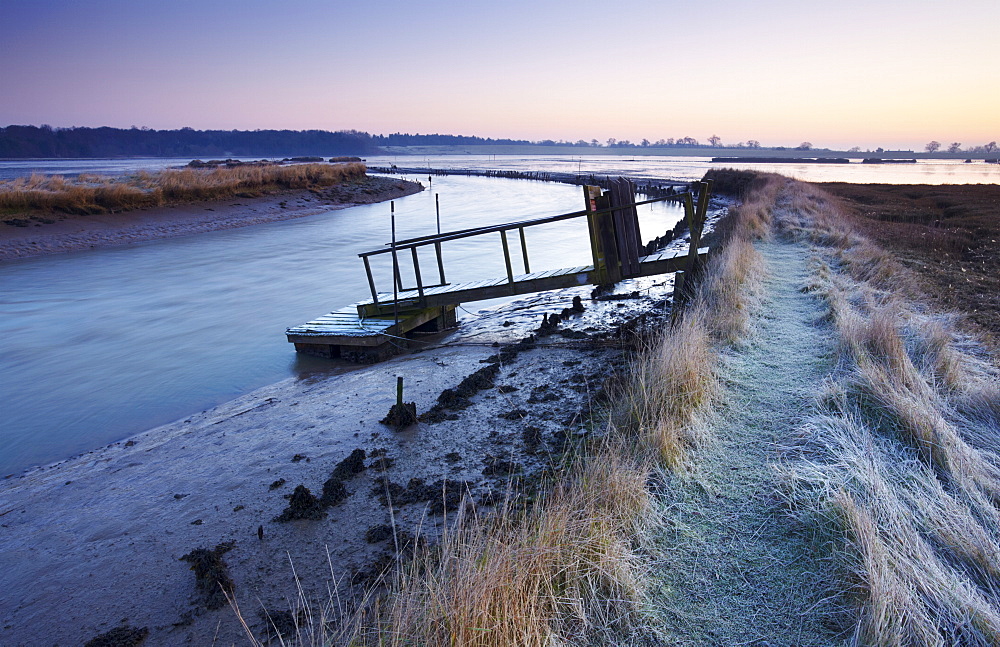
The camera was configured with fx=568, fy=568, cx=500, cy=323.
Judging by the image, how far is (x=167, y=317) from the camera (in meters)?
12.6

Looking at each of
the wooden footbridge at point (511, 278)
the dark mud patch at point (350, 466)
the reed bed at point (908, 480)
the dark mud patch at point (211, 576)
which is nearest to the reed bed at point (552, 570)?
the dark mud patch at point (211, 576)

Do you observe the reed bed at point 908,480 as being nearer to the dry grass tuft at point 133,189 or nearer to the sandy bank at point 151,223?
the sandy bank at point 151,223

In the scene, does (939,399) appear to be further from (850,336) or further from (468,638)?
(468,638)

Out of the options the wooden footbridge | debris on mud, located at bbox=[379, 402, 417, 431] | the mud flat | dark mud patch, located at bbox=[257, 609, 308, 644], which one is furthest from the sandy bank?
dark mud patch, located at bbox=[257, 609, 308, 644]

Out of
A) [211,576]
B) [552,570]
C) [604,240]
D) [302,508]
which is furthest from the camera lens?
[604,240]

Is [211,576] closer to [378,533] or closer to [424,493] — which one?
[378,533]

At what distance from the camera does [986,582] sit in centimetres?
299

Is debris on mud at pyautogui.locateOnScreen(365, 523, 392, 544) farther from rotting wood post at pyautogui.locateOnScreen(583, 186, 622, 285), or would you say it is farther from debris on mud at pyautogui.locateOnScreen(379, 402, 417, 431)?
rotting wood post at pyautogui.locateOnScreen(583, 186, 622, 285)

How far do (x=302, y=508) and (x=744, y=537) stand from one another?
333 cm

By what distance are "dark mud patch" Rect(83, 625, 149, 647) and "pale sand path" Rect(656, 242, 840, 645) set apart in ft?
10.3

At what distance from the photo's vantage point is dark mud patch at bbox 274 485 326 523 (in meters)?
4.59

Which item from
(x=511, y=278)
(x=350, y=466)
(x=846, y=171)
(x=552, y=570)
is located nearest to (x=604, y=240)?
(x=511, y=278)

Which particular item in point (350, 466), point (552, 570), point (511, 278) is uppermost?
point (511, 278)

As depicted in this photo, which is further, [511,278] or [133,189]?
[133,189]
